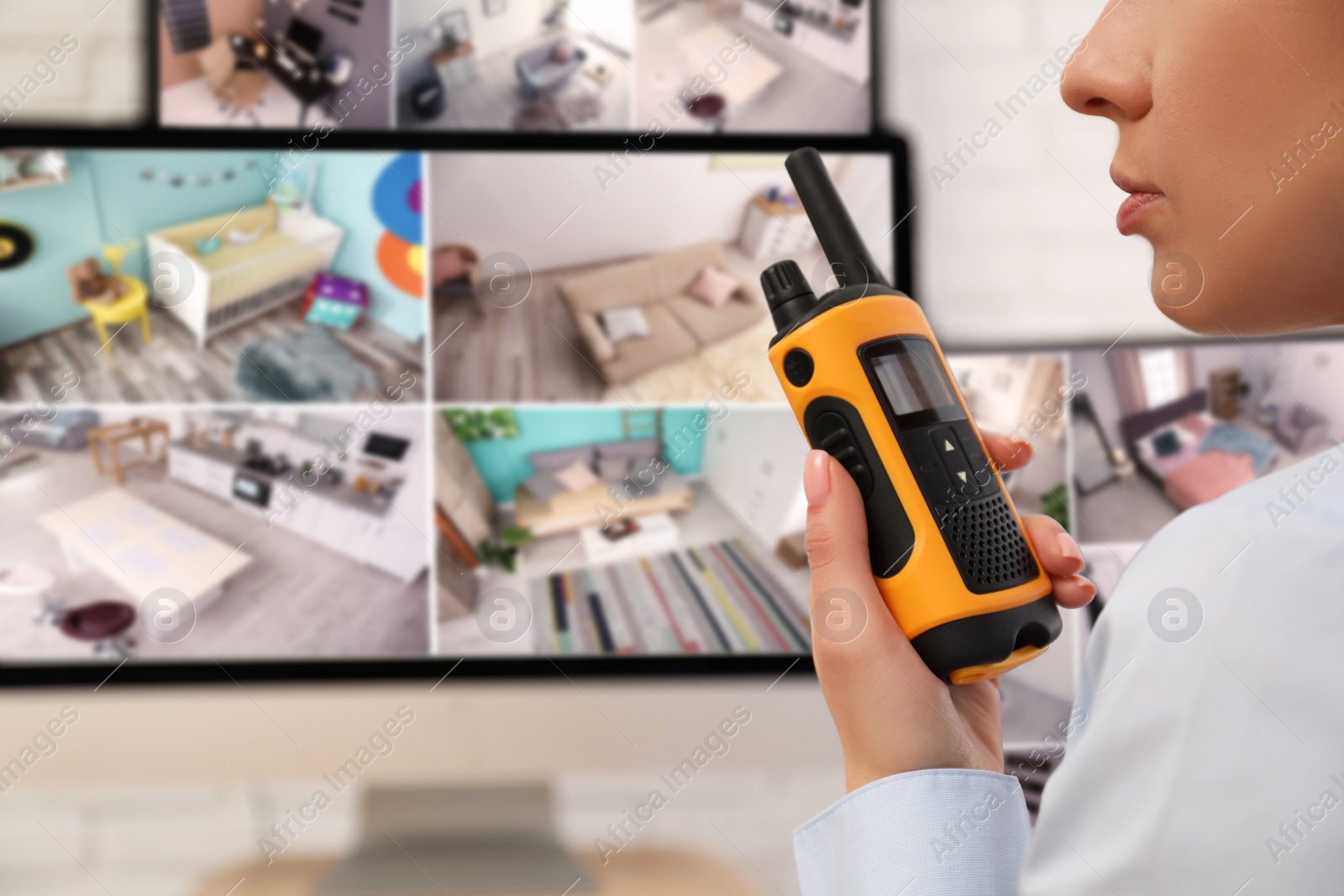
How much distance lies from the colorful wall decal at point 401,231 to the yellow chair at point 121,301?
283mm

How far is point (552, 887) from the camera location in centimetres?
89

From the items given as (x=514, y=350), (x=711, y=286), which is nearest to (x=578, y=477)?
(x=514, y=350)

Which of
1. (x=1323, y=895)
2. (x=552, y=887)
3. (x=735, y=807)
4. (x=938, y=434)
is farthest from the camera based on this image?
(x=735, y=807)

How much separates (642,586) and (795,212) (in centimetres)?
51

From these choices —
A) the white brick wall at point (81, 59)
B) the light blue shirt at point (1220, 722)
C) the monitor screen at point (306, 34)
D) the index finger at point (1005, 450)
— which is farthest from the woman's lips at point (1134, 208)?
the white brick wall at point (81, 59)

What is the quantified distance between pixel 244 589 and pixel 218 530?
0.08 meters

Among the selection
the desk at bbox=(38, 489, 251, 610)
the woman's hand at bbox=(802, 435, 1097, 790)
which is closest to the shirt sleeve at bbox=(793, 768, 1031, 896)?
the woman's hand at bbox=(802, 435, 1097, 790)

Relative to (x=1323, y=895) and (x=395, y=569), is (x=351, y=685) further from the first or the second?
(x=1323, y=895)

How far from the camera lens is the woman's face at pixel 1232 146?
246 millimetres

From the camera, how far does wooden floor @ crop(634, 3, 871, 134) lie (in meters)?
0.98

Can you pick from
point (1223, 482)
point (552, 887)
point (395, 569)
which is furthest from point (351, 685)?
point (1223, 482)

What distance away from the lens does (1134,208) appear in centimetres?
32

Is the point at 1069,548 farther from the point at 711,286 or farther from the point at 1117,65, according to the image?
the point at 711,286

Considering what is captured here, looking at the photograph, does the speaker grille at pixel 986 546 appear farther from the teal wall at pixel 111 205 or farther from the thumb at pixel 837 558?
the teal wall at pixel 111 205
